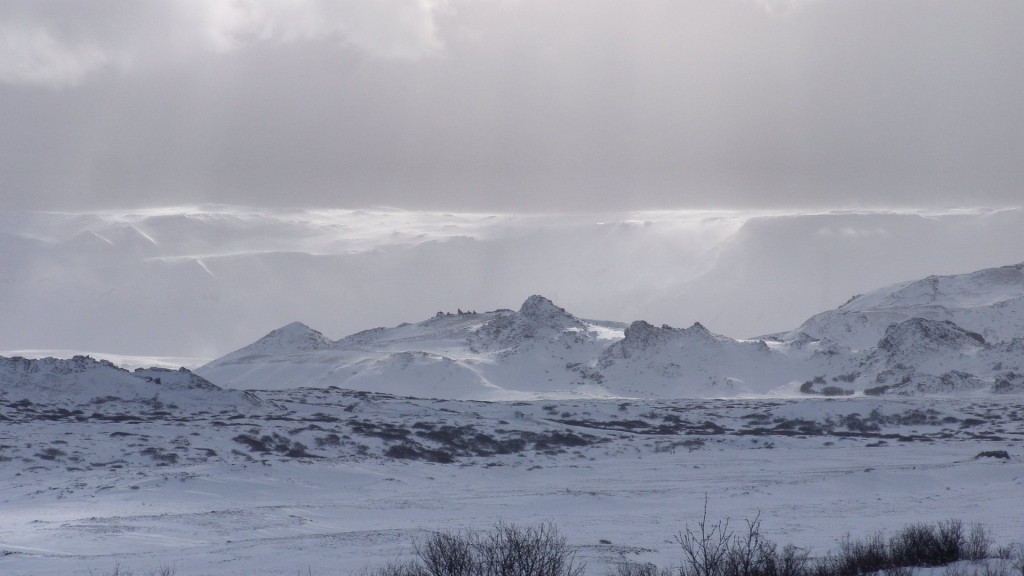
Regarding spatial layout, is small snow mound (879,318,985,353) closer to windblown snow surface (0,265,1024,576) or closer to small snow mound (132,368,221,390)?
windblown snow surface (0,265,1024,576)

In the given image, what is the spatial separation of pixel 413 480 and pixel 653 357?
86.3 m

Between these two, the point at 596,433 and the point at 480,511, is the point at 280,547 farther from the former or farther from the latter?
the point at 596,433

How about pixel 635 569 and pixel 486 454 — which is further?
pixel 486 454

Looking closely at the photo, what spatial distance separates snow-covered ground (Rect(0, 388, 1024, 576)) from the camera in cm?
2695

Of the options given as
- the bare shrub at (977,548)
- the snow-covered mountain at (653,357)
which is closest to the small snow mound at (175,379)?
the snow-covered mountain at (653,357)

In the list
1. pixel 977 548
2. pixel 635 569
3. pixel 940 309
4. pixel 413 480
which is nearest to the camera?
pixel 635 569

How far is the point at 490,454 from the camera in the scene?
2275 inches

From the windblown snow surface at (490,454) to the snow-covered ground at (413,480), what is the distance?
0.55ft

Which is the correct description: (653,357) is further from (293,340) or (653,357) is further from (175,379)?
(175,379)

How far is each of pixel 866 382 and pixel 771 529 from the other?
9439cm

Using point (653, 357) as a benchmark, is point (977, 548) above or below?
below

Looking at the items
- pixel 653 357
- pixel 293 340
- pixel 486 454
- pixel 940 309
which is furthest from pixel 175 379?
pixel 940 309

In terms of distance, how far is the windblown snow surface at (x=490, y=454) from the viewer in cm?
2877

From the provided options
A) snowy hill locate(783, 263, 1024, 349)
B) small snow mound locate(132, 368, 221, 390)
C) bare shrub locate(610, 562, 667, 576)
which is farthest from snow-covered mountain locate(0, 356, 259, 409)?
snowy hill locate(783, 263, 1024, 349)
